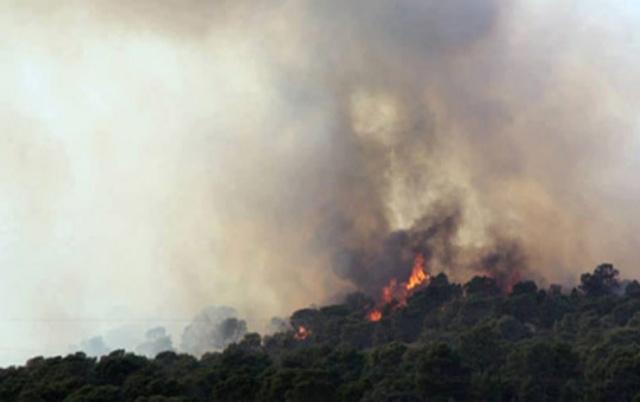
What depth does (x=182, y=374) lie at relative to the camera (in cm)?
11806

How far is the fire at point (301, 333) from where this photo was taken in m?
183

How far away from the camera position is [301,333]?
616 feet

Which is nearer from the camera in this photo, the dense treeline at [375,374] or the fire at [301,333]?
the dense treeline at [375,374]

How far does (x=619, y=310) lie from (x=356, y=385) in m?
79.6

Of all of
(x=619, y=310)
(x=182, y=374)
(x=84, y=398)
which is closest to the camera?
(x=84, y=398)

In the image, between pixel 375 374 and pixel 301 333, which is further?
pixel 301 333

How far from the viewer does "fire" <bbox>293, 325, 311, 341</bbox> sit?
601 feet

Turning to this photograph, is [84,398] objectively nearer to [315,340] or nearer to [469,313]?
[315,340]

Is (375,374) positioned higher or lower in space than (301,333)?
lower

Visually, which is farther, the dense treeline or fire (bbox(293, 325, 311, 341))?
fire (bbox(293, 325, 311, 341))

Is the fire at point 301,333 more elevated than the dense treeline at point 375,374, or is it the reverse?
the fire at point 301,333

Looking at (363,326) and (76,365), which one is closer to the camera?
(76,365)

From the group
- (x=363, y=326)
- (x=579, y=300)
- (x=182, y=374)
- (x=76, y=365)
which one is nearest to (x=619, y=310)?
(x=579, y=300)

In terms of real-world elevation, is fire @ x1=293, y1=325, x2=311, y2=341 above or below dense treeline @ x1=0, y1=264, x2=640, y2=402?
above
